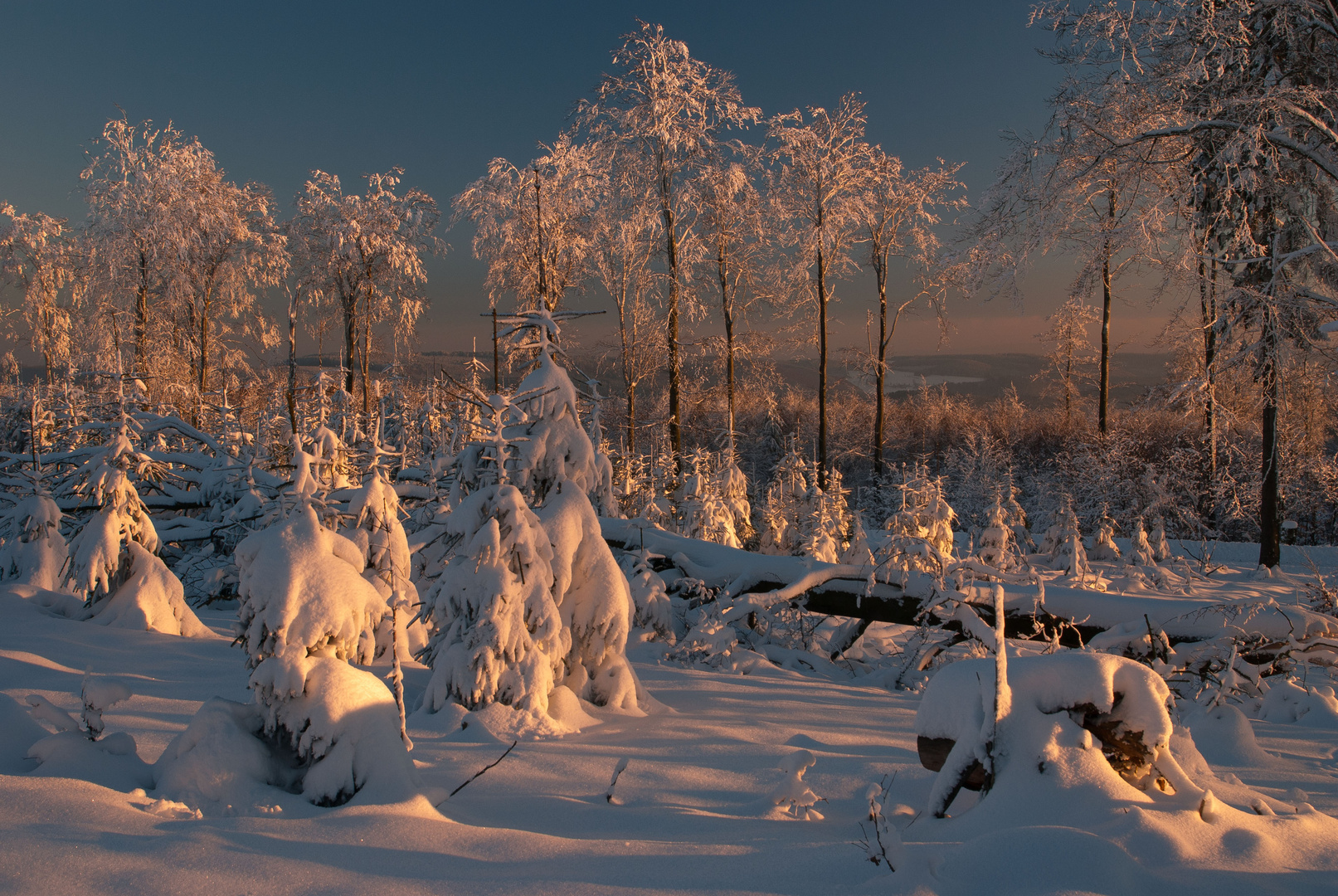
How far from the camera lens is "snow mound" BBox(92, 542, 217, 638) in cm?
665

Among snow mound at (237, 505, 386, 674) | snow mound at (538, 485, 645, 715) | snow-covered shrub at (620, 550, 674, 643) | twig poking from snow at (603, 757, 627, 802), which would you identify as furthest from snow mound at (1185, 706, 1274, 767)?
snow mound at (237, 505, 386, 674)

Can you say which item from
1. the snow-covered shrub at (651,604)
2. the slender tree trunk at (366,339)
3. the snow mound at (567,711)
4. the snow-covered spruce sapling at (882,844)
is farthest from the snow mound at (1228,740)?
the slender tree trunk at (366,339)

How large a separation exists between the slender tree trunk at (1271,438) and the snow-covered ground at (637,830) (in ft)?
28.9

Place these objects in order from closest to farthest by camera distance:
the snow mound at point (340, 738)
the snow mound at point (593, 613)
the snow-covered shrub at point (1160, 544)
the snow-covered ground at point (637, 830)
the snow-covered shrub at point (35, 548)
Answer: the snow-covered ground at point (637, 830), the snow mound at point (340, 738), the snow mound at point (593, 613), the snow-covered shrub at point (35, 548), the snow-covered shrub at point (1160, 544)

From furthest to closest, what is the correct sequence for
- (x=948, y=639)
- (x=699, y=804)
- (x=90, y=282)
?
(x=90, y=282) < (x=948, y=639) < (x=699, y=804)

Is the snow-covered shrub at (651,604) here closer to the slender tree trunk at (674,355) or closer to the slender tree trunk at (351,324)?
the slender tree trunk at (674,355)

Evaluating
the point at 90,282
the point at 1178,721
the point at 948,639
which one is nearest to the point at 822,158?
the point at 948,639

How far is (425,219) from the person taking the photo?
81.5 ft

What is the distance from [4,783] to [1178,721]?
676cm

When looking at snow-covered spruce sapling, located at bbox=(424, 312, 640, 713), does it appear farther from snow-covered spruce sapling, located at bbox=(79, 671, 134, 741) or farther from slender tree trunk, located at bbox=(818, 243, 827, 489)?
slender tree trunk, located at bbox=(818, 243, 827, 489)

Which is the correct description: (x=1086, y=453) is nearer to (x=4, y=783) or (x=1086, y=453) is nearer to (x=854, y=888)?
(x=854, y=888)

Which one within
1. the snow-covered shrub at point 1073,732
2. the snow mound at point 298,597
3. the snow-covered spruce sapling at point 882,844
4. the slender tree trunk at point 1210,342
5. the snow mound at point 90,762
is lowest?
the snow-covered spruce sapling at point 882,844

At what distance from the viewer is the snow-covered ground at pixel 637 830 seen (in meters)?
2.38

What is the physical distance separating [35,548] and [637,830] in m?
8.60
